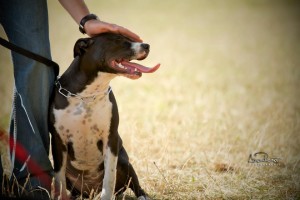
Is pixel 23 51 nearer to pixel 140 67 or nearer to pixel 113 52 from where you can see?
pixel 113 52

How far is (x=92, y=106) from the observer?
4402 mm

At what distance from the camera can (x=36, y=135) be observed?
4328mm

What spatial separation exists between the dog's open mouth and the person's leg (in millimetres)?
570

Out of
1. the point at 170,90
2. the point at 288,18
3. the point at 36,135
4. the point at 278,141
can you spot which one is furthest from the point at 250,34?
the point at 36,135

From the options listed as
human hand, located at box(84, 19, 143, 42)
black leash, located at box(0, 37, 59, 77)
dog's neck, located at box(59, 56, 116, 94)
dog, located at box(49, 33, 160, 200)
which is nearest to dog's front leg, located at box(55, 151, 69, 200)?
dog, located at box(49, 33, 160, 200)

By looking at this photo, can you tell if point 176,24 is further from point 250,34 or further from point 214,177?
point 214,177

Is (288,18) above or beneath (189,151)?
above

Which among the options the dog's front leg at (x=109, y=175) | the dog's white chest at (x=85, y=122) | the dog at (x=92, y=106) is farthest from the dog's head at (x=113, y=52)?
the dog's front leg at (x=109, y=175)

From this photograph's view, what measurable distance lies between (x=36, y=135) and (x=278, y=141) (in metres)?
3.13

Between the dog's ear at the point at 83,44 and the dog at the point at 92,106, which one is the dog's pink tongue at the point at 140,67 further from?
the dog's ear at the point at 83,44

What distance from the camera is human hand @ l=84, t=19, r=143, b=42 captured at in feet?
14.1
